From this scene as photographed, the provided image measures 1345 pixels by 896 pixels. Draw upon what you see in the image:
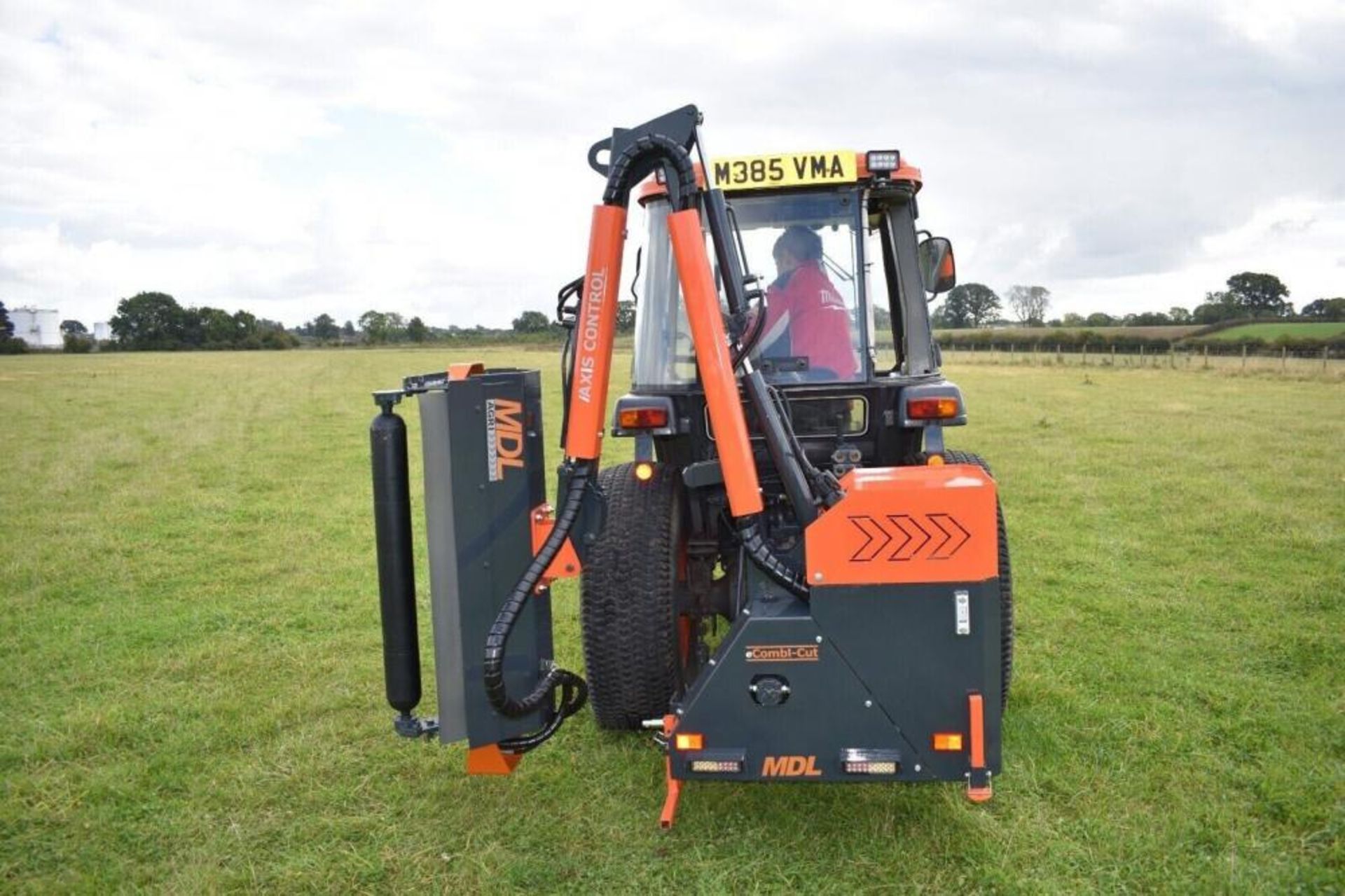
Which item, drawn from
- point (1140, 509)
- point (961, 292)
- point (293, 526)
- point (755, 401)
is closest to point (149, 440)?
point (293, 526)

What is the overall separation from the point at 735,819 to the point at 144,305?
251 ft

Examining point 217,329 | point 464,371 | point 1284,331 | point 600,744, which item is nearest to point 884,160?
point 464,371

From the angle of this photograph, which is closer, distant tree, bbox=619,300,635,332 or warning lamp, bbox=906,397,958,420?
distant tree, bbox=619,300,635,332

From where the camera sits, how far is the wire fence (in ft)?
93.8

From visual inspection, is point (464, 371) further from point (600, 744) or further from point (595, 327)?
point (600, 744)

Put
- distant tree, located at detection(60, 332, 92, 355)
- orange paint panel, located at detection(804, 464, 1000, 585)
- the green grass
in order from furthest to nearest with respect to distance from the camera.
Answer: distant tree, located at detection(60, 332, 92, 355) < the green grass < orange paint panel, located at detection(804, 464, 1000, 585)

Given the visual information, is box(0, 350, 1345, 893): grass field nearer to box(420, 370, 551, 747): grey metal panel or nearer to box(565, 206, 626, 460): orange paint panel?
box(420, 370, 551, 747): grey metal panel

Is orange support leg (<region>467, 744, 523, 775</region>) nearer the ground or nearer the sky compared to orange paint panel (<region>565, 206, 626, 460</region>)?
nearer the ground

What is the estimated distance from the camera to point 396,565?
3650 mm

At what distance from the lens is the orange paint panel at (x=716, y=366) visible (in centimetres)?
345

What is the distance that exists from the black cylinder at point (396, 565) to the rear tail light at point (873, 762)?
4.95ft

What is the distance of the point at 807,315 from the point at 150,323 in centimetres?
7478

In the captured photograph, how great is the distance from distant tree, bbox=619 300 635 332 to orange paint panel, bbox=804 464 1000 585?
1.05 metres

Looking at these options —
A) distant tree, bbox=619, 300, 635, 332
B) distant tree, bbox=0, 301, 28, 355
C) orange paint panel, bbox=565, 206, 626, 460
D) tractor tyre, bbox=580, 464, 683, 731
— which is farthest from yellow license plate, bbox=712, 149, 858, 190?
distant tree, bbox=0, 301, 28, 355
